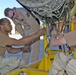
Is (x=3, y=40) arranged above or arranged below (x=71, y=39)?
below

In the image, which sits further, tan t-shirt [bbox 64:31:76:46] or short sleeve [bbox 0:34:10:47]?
short sleeve [bbox 0:34:10:47]

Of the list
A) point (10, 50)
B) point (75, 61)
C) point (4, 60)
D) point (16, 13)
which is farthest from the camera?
point (16, 13)

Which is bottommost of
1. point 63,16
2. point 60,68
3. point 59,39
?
point 60,68

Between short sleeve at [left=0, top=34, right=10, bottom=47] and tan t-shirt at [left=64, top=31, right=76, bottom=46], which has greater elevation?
tan t-shirt at [left=64, top=31, right=76, bottom=46]

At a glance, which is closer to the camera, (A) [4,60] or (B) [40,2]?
(B) [40,2]

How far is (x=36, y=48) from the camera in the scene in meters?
4.95

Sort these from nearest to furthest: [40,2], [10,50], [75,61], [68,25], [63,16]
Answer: [75,61], [40,2], [63,16], [68,25], [10,50]

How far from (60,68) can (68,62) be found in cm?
14

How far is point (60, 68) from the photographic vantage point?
2.56 m

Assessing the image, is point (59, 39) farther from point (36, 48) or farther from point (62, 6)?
point (36, 48)

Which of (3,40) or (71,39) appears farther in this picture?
(3,40)

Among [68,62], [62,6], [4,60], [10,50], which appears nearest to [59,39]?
[68,62]

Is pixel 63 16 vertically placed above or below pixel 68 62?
above

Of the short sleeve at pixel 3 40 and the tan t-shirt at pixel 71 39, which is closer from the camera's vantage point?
the tan t-shirt at pixel 71 39
